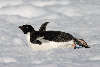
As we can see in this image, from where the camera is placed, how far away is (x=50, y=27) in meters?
11.8

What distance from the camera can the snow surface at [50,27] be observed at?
6.93 metres

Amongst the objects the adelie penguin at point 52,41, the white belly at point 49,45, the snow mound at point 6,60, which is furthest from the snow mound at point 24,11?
the snow mound at point 6,60

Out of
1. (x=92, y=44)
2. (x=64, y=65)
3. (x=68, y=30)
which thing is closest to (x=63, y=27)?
(x=68, y=30)

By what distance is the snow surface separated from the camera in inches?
273

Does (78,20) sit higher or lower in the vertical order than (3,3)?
lower

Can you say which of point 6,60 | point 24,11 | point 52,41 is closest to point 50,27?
point 24,11

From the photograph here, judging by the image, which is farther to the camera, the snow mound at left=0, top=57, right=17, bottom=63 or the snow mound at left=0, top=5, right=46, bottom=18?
the snow mound at left=0, top=5, right=46, bottom=18

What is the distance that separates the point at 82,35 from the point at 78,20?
10.1 ft

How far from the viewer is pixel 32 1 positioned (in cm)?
1641

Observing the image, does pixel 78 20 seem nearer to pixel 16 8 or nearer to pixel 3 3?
pixel 16 8

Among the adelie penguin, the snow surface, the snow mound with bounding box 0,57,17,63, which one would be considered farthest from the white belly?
the snow mound with bounding box 0,57,17,63

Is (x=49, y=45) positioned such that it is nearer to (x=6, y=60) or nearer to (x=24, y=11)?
(x=6, y=60)

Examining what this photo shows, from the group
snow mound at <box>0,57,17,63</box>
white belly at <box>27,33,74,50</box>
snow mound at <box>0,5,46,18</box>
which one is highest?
snow mound at <box>0,5,46,18</box>

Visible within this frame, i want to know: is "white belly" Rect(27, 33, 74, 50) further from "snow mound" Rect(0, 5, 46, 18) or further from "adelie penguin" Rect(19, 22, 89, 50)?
"snow mound" Rect(0, 5, 46, 18)
